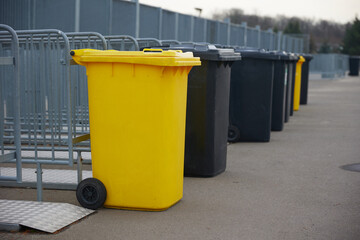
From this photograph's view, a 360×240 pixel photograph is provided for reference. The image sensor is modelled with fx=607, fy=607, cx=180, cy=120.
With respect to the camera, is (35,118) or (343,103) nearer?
(35,118)

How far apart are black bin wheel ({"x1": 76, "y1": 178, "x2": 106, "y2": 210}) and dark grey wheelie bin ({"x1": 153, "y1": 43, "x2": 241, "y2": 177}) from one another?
163 centimetres

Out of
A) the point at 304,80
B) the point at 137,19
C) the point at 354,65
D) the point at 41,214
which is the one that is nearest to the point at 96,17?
the point at 137,19

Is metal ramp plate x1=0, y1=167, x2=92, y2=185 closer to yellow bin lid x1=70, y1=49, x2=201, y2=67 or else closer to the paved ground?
the paved ground

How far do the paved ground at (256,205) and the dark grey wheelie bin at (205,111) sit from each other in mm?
205

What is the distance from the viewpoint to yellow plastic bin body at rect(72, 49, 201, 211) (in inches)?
188

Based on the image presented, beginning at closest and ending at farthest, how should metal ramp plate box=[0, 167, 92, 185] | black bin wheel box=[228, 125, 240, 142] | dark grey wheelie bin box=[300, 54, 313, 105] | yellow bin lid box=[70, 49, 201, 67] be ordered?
yellow bin lid box=[70, 49, 201, 67], metal ramp plate box=[0, 167, 92, 185], black bin wheel box=[228, 125, 240, 142], dark grey wheelie bin box=[300, 54, 313, 105]

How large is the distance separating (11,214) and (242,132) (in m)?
5.24

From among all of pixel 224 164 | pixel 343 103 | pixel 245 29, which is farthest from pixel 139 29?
pixel 245 29

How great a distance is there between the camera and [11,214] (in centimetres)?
462

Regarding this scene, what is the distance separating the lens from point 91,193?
16.3ft

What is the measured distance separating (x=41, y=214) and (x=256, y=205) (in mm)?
1834

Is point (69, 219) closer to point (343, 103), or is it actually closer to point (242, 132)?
Result: point (242, 132)

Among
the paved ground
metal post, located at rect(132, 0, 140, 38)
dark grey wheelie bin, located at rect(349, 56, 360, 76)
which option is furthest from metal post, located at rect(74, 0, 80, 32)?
dark grey wheelie bin, located at rect(349, 56, 360, 76)

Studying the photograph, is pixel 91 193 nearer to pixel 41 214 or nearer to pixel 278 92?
pixel 41 214
